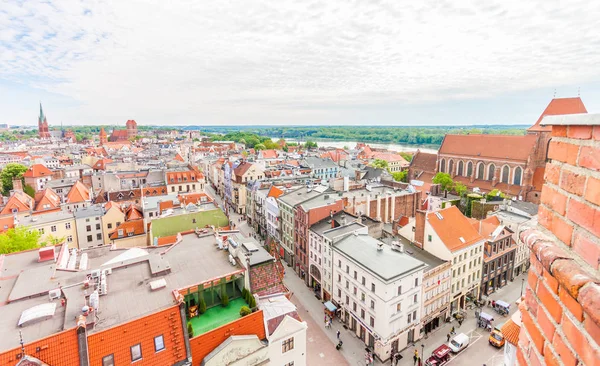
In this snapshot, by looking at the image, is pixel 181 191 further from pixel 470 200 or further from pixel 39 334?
pixel 470 200

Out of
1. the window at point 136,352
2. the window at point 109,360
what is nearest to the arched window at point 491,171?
the window at point 136,352

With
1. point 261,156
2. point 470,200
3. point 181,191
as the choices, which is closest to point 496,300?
point 470,200

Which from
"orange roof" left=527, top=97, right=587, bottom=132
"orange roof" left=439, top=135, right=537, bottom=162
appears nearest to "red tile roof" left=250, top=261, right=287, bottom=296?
"orange roof" left=439, top=135, right=537, bottom=162

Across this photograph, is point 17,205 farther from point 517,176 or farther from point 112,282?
point 517,176

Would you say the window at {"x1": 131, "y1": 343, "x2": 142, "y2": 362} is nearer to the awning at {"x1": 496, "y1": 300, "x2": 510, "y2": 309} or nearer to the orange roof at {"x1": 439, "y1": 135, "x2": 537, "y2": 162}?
the awning at {"x1": 496, "y1": 300, "x2": 510, "y2": 309}

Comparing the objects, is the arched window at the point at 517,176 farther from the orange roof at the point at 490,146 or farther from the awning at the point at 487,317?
the awning at the point at 487,317
